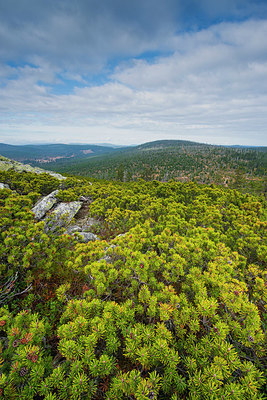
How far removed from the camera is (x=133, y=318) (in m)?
3.18

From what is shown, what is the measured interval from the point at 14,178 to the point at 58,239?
525 inches

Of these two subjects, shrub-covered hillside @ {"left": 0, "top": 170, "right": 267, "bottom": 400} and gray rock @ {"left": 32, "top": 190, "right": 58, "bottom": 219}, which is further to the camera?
gray rock @ {"left": 32, "top": 190, "right": 58, "bottom": 219}

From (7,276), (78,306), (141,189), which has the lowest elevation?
(7,276)

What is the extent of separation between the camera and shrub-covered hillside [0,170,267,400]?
2285 mm

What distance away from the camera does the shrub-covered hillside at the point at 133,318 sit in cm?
229

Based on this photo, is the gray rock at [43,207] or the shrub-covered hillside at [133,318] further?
the gray rock at [43,207]

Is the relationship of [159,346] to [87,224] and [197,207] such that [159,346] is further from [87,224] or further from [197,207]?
[87,224]

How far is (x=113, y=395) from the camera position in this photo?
2.17 meters

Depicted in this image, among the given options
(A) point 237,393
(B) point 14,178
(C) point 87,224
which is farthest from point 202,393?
(B) point 14,178

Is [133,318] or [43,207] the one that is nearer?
[133,318]

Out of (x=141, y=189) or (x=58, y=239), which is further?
(x=141, y=189)

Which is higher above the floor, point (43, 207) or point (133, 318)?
point (133, 318)

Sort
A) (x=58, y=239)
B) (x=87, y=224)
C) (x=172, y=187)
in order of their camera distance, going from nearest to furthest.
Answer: (x=58, y=239)
(x=87, y=224)
(x=172, y=187)

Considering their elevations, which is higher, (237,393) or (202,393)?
(237,393)
